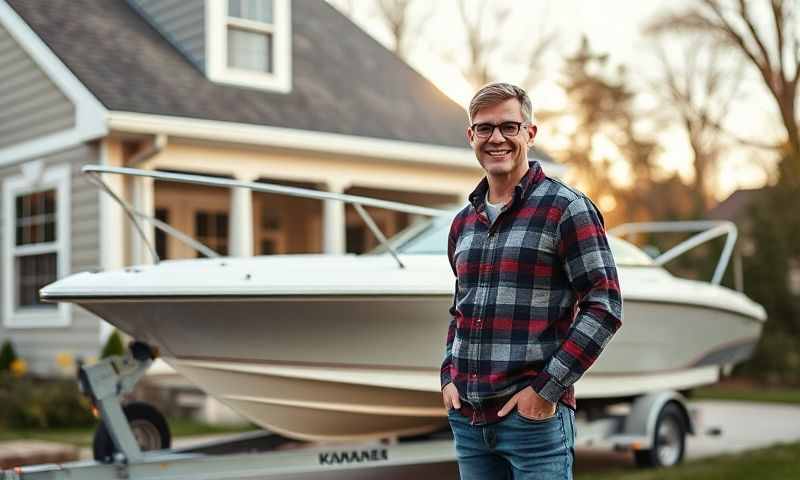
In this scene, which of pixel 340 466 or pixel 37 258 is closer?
pixel 340 466

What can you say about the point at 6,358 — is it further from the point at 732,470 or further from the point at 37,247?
the point at 732,470

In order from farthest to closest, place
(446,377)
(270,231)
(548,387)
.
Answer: (270,231)
(446,377)
(548,387)

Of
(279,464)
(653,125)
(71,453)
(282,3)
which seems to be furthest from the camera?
(653,125)

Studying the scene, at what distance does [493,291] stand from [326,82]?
382 inches

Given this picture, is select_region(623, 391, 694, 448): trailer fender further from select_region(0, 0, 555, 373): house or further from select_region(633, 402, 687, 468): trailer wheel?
select_region(0, 0, 555, 373): house

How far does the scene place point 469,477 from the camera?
293 centimetres

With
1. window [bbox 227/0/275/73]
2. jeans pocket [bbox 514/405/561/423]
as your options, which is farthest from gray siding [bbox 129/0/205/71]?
jeans pocket [bbox 514/405/561/423]

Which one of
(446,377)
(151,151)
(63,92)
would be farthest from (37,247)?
(446,377)

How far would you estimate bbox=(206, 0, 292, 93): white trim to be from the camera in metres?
10.9

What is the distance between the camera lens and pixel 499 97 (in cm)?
291

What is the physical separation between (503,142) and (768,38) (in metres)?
21.4

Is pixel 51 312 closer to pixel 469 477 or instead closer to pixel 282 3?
pixel 282 3

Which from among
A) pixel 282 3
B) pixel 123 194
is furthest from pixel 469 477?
pixel 282 3

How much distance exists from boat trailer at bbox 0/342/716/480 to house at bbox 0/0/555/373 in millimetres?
3717
